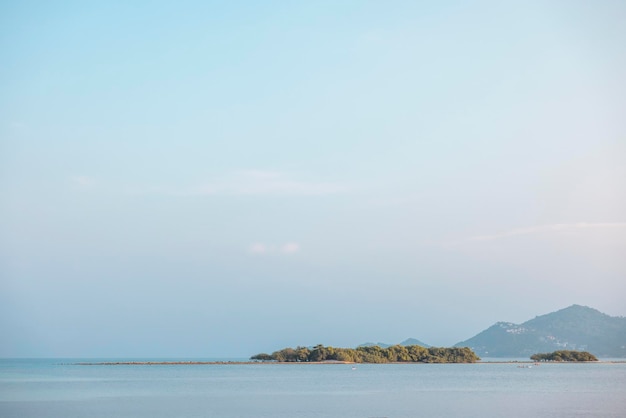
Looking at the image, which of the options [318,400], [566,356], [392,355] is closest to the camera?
[318,400]

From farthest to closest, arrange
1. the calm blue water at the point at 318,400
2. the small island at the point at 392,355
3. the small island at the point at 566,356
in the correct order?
the small island at the point at 566,356 → the small island at the point at 392,355 → the calm blue water at the point at 318,400

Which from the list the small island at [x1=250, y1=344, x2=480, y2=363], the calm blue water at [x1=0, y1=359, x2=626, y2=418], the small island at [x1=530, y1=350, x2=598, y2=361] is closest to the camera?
the calm blue water at [x1=0, y1=359, x2=626, y2=418]

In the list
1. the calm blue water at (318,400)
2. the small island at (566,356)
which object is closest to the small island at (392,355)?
the small island at (566,356)

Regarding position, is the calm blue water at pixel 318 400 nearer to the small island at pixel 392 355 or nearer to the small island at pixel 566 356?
the small island at pixel 392 355

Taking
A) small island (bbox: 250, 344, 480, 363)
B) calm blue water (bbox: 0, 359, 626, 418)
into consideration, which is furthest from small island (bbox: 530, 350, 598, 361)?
calm blue water (bbox: 0, 359, 626, 418)

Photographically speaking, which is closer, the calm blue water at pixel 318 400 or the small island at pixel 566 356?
the calm blue water at pixel 318 400

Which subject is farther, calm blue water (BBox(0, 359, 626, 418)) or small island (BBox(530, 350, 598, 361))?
small island (BBox(530, 350, 598, 361))

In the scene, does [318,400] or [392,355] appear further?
[392,355]

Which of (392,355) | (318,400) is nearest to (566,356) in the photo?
(392,355)

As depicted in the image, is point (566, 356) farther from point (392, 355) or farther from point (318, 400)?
point (318, 400)

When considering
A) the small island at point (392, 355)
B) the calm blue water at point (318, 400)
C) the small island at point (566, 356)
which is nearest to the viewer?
the calm blue water at point (318, 400)

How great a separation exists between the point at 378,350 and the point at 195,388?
89.2m

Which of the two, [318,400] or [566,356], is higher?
[566,356]

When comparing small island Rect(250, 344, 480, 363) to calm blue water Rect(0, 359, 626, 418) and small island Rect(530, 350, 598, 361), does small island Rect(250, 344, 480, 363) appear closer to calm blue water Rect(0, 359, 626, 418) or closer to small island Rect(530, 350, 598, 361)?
small island Rect(530, 350, 598, 361)
